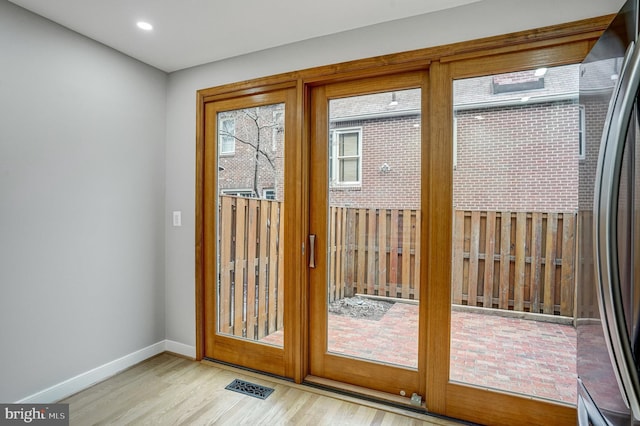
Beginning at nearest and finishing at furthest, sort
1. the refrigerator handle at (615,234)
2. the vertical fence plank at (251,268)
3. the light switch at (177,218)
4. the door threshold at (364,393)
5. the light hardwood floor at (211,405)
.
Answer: the refrigerator handle at (615,234)
the light hardwood floor at (211,405)
the door threshold at (364,393)
the vertical fence plank at (251,268)
the light switch at (177,218)

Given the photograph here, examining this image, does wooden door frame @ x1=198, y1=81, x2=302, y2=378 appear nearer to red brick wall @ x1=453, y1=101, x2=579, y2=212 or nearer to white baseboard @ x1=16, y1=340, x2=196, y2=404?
white baseboard @ x1=16, y1=340, x2=196, y2=404

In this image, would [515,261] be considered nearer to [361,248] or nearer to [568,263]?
[568,263]

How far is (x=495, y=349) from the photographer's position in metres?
2.09

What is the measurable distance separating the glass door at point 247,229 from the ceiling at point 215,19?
0.44 meters

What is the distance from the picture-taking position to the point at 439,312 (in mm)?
2150

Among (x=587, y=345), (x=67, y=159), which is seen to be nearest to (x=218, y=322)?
(x=67, y=159)

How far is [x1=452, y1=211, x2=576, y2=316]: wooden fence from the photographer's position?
1.95 meters

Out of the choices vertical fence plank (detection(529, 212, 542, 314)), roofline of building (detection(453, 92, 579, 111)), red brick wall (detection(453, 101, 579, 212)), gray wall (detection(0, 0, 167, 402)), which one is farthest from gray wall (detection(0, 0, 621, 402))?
vertical fence plank (detection(529, 212, 542, 314))

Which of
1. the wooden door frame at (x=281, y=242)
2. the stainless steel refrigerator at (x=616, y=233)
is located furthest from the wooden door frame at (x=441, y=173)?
the stainless steel refrigerator at (x=616, y=233)

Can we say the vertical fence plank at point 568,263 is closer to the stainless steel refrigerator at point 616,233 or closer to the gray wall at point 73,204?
the stainless steel refrigerator at point 616,233

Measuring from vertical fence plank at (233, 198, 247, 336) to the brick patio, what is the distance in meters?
1.04

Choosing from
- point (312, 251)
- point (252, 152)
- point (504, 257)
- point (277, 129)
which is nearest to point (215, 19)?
point (277, 129)

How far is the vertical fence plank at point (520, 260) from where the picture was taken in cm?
202

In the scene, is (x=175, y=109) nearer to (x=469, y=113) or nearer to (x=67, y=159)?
(x=67, y=159)
